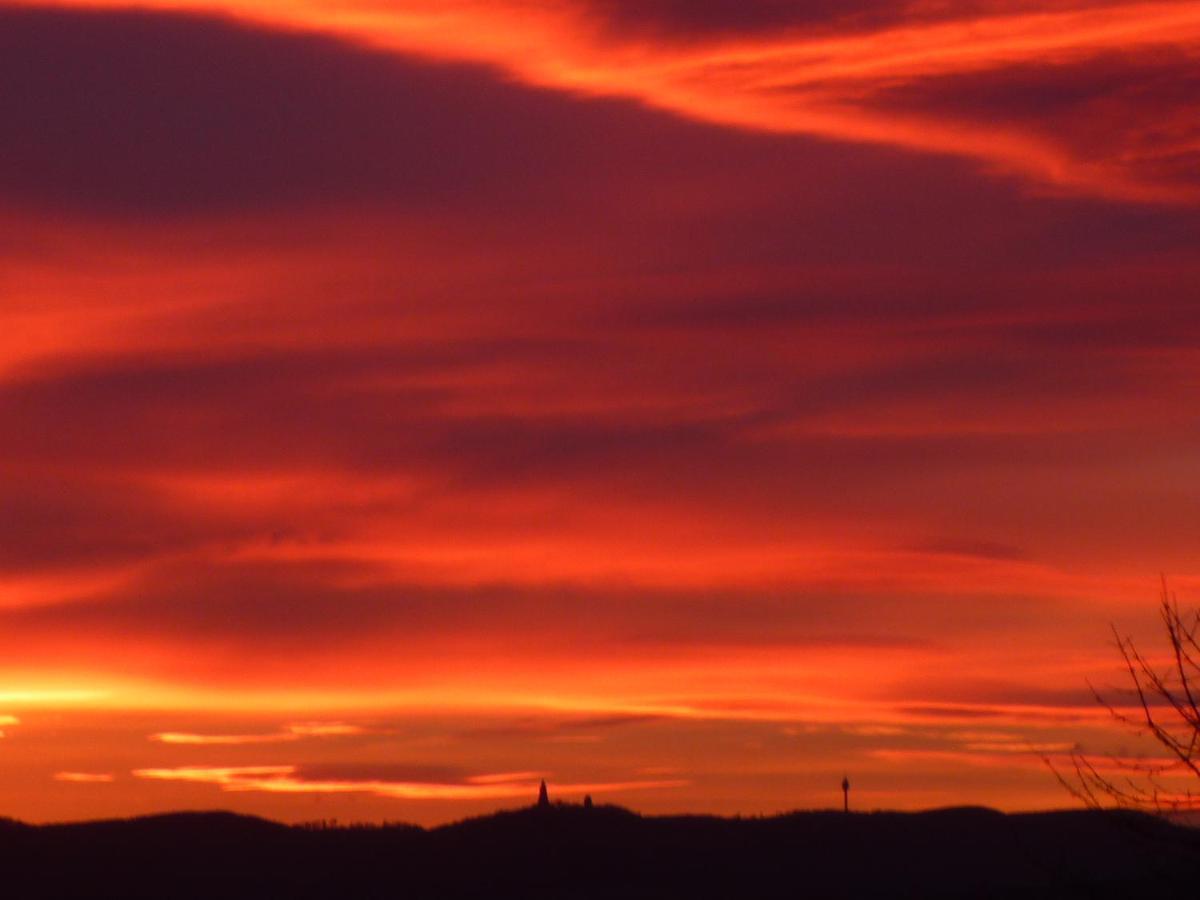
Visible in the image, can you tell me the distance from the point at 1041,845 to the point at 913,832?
408 cm

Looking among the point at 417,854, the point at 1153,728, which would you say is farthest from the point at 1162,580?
the point at 417,854

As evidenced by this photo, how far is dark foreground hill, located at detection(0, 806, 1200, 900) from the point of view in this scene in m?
55.2

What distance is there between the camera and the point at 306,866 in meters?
57.3

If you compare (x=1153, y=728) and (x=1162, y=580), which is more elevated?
(x=1162, y=580)

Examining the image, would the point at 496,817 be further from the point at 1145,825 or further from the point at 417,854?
the point at 1145,825

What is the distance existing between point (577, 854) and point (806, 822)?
8494mm

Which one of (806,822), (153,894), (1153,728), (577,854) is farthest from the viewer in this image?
(806,822)

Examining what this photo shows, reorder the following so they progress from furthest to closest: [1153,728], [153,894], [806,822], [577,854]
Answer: [806,822] < [577,854] < [153,894] < [1153,728]

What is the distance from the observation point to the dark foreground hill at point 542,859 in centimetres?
5522

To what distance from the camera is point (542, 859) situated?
189ft

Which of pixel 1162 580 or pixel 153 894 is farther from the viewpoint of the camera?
pixel 153 894

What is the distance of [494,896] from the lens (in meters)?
55.3

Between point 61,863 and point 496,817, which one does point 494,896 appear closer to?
point 496,817

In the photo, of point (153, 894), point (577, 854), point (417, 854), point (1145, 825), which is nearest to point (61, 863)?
point (153, 894)
